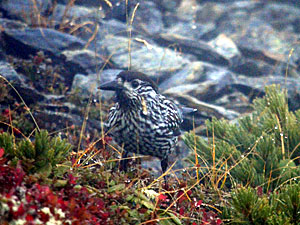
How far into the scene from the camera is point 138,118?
15.2ft

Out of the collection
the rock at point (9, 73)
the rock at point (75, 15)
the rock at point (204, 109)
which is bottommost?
the rock at point (204, 109)

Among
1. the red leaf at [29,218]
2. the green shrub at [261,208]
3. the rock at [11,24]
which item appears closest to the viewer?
the red leaf at [29,218]

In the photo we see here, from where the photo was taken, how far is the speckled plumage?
4.63 meters

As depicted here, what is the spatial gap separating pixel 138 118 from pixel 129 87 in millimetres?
422

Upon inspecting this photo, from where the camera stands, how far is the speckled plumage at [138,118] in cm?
463

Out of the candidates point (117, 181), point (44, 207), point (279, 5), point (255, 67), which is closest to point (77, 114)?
point (117, 181)

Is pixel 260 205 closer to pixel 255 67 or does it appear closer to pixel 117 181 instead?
pixel 117 181

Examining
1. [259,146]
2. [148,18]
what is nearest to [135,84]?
[259,146]

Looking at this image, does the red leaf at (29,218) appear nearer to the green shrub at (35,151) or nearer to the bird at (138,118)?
the green shrub at (35,151)

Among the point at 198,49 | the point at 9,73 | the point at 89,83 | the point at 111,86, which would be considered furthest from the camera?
the point at 198,49

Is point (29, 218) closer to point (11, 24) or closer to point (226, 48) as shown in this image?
point (11, 24)

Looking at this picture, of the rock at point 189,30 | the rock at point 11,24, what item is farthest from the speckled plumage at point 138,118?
the rock at point 189,30

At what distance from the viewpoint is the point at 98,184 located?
3.43m

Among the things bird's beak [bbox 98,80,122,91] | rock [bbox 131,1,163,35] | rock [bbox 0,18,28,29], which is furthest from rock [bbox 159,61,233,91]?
bird's beak [bbox 98,80,122,91]
